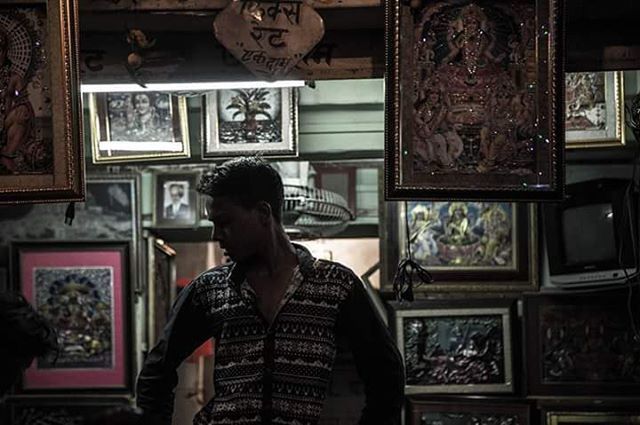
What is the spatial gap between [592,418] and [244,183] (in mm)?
2133

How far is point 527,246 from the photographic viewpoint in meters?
4.46

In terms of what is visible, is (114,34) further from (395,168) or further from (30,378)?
(30,378)

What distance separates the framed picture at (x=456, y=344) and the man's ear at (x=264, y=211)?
65.1 inches

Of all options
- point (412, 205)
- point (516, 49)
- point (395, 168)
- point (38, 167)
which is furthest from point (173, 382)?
point (412, 205)

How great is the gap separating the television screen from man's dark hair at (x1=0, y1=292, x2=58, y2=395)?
2.51 m

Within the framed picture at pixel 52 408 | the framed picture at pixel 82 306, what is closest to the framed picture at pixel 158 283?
the framed picture at pixel 82 306

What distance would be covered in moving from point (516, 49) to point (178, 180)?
98.5 inches

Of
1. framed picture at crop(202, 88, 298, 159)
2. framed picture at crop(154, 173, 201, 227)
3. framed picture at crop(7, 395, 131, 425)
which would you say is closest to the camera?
framed picture at crop(202, 88, 298, 159)

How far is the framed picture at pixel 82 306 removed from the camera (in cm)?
477

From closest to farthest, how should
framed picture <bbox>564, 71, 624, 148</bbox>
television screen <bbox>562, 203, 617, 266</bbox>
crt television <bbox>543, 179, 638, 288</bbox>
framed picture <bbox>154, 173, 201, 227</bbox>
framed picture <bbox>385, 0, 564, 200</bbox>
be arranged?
1. framed picture <bbox>385, 0, 564, 200</bbox>
2. crt television <bbox>543, 179, 638, 288</bbox>
3. television screen <bbox>562, 203, 617, 266</bbox>
4. framed picture <bbox>564, 71, 624, 148</bbox>
5. framed picture <bbox>154, 173, 201, 227</bbox>

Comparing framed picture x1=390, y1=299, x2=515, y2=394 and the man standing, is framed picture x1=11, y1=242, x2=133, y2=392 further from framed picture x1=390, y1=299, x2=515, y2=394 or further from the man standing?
the man standing

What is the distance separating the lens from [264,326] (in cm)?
280

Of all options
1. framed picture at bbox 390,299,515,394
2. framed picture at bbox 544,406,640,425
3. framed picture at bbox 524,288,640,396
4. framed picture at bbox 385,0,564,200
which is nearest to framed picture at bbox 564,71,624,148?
framed picture at bbox 524,288,640,396

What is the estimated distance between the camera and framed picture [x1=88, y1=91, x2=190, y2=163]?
4.43 metres
